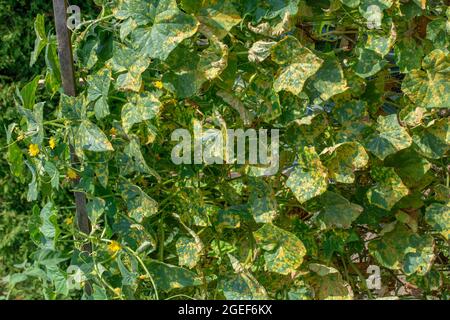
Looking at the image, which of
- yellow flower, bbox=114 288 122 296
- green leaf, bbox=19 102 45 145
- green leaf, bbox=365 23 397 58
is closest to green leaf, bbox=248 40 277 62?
green leaf, bbox=365 23 397 58

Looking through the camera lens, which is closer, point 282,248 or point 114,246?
point 282,248

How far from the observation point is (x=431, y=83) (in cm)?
151

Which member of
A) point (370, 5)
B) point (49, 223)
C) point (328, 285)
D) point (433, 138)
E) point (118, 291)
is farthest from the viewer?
point (49, 223)

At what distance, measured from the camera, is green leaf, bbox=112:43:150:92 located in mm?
1545

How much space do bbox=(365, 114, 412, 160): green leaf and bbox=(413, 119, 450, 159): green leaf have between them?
0.16 ft

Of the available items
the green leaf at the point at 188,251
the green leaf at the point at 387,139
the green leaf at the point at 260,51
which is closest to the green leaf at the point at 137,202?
the green leaf at the point at 188,251

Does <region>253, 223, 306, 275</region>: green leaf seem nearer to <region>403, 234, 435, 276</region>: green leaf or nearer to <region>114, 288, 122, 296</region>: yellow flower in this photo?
<region>403, 234, 435, 276</region>: green leaf

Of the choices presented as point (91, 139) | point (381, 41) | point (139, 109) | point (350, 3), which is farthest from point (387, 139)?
point (91, 139)

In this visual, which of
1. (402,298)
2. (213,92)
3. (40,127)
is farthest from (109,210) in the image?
(402,298)

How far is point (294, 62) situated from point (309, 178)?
264 mm

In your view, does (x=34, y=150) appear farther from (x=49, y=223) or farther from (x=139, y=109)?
(x=139, y=109)

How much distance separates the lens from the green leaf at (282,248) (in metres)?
1.58

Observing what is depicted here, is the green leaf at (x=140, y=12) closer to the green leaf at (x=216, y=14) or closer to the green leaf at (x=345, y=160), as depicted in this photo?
the green leaf at (x=216, y=14)

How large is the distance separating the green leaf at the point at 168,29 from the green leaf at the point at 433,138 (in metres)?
0.58
